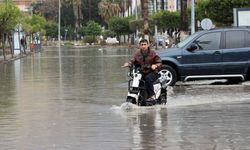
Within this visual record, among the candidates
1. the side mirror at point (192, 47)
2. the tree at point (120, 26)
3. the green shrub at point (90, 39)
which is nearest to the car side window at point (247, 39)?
the side mirror at point (192, 47)

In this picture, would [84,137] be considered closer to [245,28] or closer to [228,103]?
[228,103]

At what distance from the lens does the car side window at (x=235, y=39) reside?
61.0 feet

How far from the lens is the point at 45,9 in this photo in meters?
155

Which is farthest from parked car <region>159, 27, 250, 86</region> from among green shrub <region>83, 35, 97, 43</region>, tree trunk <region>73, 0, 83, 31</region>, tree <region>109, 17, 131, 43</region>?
tree trunk <region>73, 0, 83, 31</region>

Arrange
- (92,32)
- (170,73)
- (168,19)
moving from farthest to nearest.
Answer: (92,32) < (168,19) < (170,73)

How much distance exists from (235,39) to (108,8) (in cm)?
11526

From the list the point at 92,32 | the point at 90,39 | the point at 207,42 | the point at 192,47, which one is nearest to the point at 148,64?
the point at 192,47

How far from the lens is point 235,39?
1862cm

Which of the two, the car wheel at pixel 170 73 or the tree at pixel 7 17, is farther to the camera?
the tree at pixel 7 17

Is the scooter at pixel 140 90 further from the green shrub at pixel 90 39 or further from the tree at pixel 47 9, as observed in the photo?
the tree at pixel 47 9

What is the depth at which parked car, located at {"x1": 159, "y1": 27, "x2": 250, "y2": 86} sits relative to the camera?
1841 cm

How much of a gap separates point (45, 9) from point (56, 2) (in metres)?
7.13

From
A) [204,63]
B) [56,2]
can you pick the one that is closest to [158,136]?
[204,63]

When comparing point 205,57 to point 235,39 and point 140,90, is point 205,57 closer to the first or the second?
point 235,39
